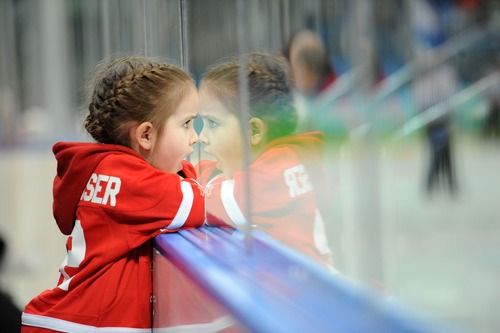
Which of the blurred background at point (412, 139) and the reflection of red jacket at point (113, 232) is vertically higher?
the blurred background at point (412, 139)

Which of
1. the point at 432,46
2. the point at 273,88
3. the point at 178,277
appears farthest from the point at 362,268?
the point at 178,277

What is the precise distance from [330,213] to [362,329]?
0.09 meters

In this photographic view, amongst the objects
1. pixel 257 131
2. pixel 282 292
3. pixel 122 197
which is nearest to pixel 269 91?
pixel 257 131

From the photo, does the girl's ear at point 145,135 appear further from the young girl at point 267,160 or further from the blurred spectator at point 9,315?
the blurred spectator at point 9,315

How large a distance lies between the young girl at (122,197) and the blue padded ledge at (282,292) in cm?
32

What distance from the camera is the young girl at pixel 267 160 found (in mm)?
530

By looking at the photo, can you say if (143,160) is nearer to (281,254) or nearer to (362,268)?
(281,254)

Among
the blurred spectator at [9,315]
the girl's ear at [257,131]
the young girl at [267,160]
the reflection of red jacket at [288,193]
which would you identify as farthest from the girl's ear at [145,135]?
the blurred spectator at [9,315]

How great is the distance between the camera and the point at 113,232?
1.15 metres

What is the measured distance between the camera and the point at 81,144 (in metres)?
1.22

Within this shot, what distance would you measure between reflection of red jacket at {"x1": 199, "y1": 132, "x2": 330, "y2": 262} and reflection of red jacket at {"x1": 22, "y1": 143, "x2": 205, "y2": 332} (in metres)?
0.27

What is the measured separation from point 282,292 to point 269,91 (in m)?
0.19

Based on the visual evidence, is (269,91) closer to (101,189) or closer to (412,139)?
(412,139)

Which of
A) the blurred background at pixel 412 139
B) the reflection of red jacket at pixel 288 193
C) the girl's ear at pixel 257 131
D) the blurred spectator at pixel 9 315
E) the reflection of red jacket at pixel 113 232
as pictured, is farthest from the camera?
the blurred spectator at pixel 9 315
